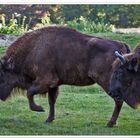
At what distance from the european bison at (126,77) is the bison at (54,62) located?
1.45ft

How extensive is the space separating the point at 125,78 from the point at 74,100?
308 centimetres

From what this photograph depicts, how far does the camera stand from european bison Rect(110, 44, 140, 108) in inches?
387

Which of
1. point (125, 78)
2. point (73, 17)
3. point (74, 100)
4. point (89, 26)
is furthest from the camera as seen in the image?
point (73, 17)

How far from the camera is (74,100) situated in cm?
1289

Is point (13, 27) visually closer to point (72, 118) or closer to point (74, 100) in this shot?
point (74, 100)

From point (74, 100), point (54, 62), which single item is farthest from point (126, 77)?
point (74, 100)

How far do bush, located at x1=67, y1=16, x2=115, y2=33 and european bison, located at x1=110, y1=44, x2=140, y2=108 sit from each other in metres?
8.67

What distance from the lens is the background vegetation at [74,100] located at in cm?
1023

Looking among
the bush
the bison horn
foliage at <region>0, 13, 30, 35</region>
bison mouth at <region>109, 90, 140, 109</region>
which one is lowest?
the bush

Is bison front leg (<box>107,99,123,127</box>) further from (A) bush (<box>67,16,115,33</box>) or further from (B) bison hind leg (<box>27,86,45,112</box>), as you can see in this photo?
(A) bush (<box>67,16,115,33</box>)

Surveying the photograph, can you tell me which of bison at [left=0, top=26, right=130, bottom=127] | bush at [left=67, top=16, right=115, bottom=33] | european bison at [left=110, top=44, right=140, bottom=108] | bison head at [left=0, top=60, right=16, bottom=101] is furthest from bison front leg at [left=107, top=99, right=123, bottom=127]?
bush at [left=67, top=16, right=115, bottom=33]

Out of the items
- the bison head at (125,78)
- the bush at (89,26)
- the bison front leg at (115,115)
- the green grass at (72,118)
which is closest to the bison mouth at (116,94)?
the bison head at (125,78)

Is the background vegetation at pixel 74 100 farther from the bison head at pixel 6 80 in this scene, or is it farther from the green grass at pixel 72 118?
the bison head at pixel 6 80
